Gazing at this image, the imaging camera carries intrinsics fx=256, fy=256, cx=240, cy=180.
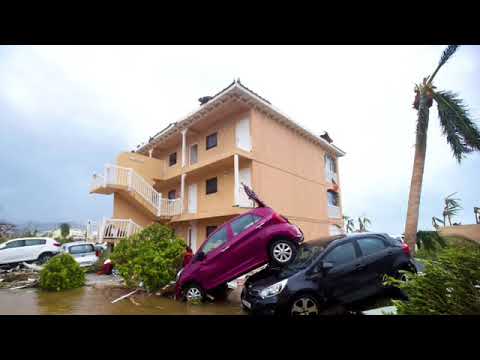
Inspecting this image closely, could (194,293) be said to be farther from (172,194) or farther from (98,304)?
(172,194)

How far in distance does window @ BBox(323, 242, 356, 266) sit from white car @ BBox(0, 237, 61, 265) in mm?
14140

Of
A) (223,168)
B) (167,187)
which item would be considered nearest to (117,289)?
(223,168)

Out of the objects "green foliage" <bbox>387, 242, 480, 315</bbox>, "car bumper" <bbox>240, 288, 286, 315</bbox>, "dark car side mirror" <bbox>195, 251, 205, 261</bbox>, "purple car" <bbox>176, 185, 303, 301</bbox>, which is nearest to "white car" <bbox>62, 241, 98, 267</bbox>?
"purple car" <bbox>176, 185, 303, 301</bbox>

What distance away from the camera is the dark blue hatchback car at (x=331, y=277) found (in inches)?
A: 170

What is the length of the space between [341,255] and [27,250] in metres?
14.8

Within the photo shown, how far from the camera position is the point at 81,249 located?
1252 cm

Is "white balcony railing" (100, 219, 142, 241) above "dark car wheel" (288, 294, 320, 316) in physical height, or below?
above

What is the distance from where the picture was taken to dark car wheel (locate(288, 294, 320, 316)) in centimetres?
425

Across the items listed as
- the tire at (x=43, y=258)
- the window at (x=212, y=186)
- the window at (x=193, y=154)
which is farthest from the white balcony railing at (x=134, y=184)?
the tire at (x=43, y=258)

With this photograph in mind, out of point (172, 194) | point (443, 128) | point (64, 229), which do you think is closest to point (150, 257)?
point (172, 194)

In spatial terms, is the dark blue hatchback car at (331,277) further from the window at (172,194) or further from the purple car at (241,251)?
the window at (172,194)

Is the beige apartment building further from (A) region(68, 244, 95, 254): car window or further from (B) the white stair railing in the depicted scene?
(A) region(68, 244, 95, 254): car window

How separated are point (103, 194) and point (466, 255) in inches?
607
